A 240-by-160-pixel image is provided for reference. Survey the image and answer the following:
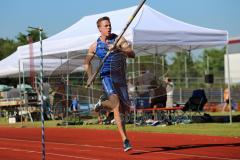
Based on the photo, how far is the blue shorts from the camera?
9859 mm

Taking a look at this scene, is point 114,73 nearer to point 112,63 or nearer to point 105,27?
point 112,63

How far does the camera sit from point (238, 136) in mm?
12953

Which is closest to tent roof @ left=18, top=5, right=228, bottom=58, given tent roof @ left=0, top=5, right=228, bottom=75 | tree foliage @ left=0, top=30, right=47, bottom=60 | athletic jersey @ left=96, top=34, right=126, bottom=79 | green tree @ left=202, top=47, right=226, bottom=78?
tent roof @ left=0, top=5, right=228, bottom=75

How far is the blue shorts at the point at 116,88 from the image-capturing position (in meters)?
9.86

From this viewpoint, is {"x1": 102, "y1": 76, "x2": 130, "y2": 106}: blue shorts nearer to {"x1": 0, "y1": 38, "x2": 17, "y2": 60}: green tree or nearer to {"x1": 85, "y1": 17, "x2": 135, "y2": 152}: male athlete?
{"x1": 85, "y1": 17, "x2": 135, "y2": 152}: male athlete

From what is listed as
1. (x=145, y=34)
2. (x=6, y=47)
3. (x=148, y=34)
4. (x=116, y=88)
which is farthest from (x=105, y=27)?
(x=6, y=47)

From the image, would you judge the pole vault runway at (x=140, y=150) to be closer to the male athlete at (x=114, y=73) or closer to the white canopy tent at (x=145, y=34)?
the male athlete at (x=114, y=73)

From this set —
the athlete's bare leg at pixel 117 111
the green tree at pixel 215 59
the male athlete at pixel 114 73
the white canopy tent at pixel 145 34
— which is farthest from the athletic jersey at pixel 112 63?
the green tree at pixel 215 59

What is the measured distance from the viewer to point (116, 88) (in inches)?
389

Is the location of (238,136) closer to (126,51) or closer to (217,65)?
(126,51)

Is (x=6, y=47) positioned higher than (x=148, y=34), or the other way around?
(x=6, y=47)

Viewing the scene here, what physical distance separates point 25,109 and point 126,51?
18.5 meters

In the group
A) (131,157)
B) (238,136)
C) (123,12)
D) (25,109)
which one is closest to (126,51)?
(131,157)

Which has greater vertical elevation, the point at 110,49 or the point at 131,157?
the point at 110,49
